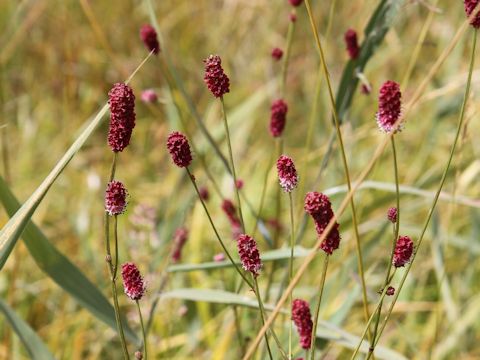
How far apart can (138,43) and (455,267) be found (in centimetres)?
173

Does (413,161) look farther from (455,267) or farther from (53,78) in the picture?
(53,78)

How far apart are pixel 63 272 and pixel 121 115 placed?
35 centimetres

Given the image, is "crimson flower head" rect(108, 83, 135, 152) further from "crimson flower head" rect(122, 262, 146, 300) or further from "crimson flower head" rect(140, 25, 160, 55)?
"crimson flower head" rect(140, 25, 160, 55)

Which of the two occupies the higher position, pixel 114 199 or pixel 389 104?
pixel 389 104

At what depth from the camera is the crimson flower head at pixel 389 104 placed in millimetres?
634

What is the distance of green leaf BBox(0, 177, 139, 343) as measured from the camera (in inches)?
34.9

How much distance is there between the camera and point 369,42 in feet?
3.79

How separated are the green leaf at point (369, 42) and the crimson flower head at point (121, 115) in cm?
57

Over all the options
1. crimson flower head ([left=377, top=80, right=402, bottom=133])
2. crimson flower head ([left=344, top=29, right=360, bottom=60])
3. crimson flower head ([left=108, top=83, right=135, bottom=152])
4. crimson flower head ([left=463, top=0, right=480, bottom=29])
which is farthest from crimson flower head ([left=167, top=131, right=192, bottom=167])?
crimson flower head ([left=344, top=29, right=360, bottom=60])

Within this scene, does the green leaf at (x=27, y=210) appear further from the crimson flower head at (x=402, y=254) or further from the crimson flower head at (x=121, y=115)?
the crimson flower head at (x=402, y=254)

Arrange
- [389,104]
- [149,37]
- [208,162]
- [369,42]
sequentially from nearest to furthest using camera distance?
[389,104] < [149,37] < [369,42] < [208,162]

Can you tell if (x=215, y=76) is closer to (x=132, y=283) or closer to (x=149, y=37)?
(x=132, y=283)

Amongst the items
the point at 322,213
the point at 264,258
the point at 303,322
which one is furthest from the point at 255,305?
the point at 322,213

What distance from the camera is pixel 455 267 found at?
1.83 meters
